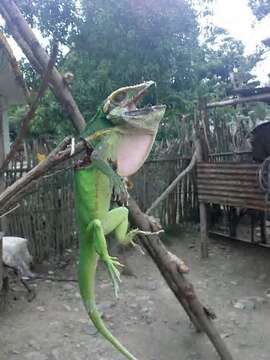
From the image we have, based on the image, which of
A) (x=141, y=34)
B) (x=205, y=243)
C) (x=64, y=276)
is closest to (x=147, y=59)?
(x=141, y=34)

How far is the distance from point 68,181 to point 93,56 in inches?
173

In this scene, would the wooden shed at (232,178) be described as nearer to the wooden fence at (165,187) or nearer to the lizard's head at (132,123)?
the wooden fence at (165,187)

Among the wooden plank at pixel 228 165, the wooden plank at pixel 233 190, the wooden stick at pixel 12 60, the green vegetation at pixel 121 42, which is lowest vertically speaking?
the wooden plank at pixel 233 190

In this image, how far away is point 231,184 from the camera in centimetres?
548

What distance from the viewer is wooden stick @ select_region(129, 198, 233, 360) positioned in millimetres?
2842

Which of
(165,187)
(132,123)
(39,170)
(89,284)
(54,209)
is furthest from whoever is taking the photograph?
(165,187)

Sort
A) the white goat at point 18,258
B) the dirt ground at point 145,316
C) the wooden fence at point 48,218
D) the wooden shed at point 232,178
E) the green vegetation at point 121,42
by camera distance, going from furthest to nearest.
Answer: the green vegetation at point 121,42
the wooden fence at point 48,218
the wooden shed at point 232,178
the white goat at point 18,258
the dirt ground at point 145,316

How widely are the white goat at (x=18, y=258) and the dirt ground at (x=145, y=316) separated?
0.15 metres

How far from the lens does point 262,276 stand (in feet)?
16.9

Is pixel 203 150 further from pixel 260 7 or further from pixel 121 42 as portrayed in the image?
pixel 260 7

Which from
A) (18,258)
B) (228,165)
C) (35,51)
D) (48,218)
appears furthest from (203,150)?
(35,51)

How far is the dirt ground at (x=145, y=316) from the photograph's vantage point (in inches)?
139

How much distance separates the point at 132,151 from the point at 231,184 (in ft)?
13.4

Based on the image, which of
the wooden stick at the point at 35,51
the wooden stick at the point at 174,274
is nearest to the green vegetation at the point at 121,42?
the wooden stick at the point at 174,274
